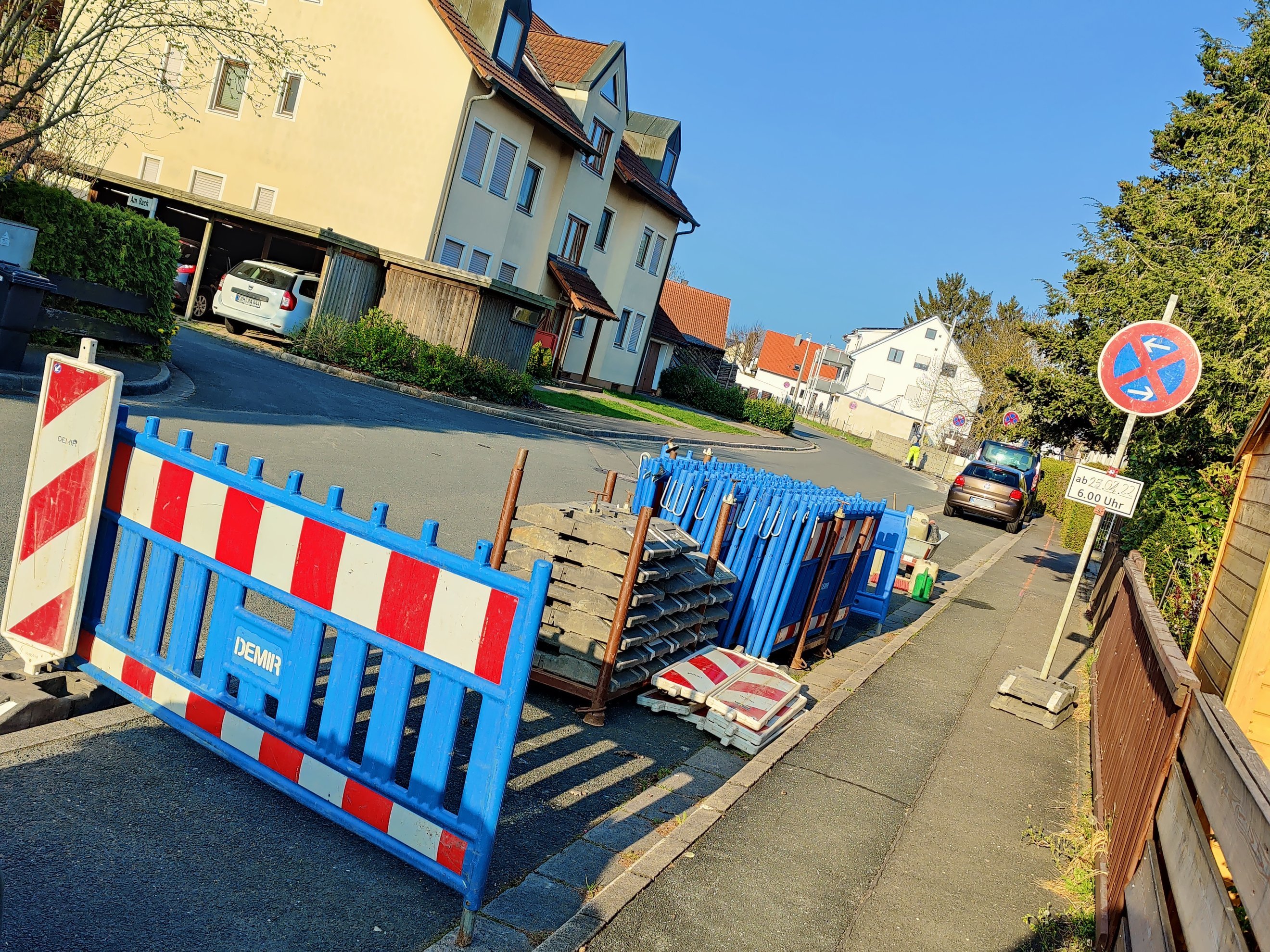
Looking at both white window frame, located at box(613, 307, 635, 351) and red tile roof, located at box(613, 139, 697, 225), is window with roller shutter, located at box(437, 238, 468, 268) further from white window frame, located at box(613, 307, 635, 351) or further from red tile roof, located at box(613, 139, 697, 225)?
white window frame, located at box(613, 307, 635, 351)

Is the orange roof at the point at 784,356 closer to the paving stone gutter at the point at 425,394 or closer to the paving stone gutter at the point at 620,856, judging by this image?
the paving stone gutter at the point at 425,394

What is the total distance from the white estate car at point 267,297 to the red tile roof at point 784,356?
326ft

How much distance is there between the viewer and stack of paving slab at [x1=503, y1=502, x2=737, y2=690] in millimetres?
→ 6141

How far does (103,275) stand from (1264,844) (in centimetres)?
1542

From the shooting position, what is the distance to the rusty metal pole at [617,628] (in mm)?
5918

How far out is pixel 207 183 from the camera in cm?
2855

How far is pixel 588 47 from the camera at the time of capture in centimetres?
3512

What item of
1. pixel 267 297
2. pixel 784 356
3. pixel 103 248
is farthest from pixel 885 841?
pixel 784 356

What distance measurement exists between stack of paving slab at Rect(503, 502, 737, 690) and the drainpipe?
21.6 m

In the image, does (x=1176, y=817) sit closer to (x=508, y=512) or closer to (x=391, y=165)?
(x=508, y=512)

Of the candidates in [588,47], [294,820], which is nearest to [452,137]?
[588,47]

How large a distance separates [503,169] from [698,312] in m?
34.3

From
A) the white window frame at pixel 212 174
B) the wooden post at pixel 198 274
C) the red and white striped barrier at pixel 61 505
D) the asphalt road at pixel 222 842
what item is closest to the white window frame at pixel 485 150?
Result: the wooden post at pixel 198 274

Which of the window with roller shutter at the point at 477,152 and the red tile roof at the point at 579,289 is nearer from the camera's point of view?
the window with roller shutter at the point at 477,152
